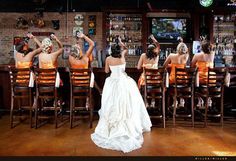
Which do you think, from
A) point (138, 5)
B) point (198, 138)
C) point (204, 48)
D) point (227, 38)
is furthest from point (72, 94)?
point (227, 38)

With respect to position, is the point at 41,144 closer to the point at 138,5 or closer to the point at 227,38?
the point at 138,5

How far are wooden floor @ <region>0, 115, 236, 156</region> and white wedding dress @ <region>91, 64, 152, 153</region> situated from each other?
0.59 feet

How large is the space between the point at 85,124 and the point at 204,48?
9.57ft

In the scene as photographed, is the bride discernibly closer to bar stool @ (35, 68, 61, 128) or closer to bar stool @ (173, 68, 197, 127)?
bar stool @ (173, 68, 197, 127)

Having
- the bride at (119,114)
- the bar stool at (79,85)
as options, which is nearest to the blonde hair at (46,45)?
the bar stool at (79,85)

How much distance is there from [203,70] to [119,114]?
2.36 metres

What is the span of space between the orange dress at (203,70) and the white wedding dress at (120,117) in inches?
59.9

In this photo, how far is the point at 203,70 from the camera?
7.24 m

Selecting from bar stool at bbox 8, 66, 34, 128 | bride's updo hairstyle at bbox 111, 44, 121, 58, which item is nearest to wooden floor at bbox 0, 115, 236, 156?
bar stool at bbox 8, 66, 34, 128

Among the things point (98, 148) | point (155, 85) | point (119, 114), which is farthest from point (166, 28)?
point (98, 148)

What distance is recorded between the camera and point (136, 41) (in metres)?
9.80

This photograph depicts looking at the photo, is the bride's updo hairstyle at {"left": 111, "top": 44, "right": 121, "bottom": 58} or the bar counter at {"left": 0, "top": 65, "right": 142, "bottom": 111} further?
the bar counter at {"left": 0, "top": 65, "right": 142, "bottom": 111}

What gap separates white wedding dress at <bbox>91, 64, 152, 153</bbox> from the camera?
5.58m

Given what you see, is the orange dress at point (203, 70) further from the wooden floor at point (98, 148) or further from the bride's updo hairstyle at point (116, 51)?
the bride's updo hairstyle at point (116, 51)
